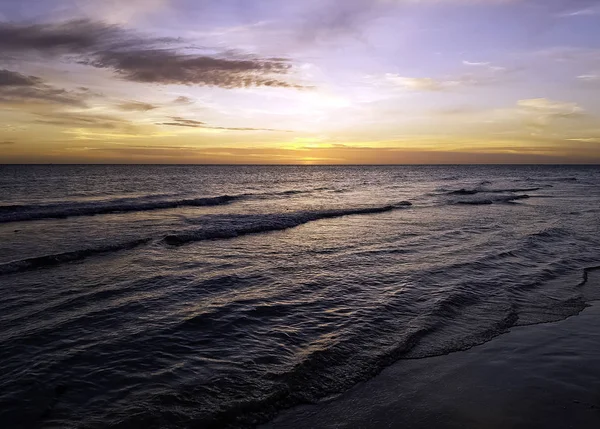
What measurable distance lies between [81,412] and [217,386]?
1.85 m

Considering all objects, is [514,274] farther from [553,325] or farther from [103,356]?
[103,356]

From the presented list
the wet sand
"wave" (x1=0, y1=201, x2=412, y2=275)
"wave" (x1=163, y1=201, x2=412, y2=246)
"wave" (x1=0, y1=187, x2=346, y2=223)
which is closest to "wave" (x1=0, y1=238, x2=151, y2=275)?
"wave" (x1=0, y1=201, x2=412, y2=275)

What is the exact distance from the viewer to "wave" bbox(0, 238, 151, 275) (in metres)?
13.3

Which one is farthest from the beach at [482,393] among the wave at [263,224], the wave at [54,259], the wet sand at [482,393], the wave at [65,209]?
the wave at [65,209]

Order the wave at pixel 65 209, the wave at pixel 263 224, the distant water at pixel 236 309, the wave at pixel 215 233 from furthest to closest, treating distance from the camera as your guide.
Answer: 1. the wave at pixel 65 209
2. the wave at pixel 263 224
3. the wave at pixel 215 233
4. the distant water at pixel 236 309

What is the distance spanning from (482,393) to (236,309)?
5.61 m

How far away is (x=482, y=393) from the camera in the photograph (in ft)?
20.1

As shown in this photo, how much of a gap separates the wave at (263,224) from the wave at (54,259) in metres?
2.38

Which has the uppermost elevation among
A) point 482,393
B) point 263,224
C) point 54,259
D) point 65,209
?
point 65,209

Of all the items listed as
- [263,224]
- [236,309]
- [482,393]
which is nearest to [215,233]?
[263,224]

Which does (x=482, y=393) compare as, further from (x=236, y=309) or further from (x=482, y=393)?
(x=236, y=309)

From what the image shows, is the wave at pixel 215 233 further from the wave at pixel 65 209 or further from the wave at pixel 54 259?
the wave at pixel 65 209

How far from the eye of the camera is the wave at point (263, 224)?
19.4 metres

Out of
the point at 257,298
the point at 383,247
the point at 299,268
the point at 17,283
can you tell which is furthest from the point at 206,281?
the point at 383,247
